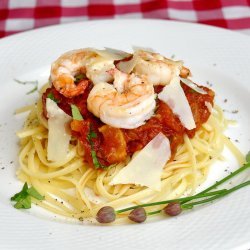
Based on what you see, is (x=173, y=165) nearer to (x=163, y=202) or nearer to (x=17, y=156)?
(x=163, y=202)

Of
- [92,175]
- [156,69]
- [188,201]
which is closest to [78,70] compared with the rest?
[156,69]

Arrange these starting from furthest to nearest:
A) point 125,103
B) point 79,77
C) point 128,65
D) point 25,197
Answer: point 79,77 < point 128,65 < point 25,197 < point 125,103

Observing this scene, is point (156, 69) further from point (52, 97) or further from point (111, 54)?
point (52, 97)

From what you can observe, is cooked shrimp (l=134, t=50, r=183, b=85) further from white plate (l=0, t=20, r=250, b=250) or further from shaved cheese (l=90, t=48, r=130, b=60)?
white plate (l=0, t=20, r=250, b=250)

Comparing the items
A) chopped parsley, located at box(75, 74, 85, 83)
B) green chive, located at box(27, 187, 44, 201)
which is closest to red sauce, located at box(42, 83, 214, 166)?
chopped parsley, located at box(75, 74, 85, 83)

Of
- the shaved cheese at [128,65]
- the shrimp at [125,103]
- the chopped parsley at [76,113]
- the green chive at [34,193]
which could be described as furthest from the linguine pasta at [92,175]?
the shaved cheese at [128,65]
